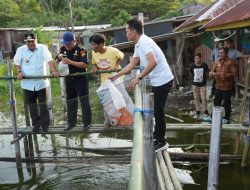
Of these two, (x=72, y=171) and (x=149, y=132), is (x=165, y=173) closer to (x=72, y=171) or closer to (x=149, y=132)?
(x=149, y=132)

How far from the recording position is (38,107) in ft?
20.0

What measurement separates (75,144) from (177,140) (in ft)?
9.97

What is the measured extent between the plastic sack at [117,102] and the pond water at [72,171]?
79 cm

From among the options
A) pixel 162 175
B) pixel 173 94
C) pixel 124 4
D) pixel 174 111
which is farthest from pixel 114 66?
pixel 124 4

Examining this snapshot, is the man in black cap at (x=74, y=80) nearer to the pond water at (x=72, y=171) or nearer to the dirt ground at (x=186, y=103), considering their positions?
the pond water at (x=72, y=171)

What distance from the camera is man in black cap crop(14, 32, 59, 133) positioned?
19.9 feet

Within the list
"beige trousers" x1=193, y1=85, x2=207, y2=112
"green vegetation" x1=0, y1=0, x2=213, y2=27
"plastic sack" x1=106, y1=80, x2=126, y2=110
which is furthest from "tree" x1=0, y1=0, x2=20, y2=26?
"plastic sack" x1=106, y1=80, x2=126, y2=110

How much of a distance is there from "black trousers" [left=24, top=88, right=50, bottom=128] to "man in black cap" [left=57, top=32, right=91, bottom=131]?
0.37 meters

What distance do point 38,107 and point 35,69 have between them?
0.61 m

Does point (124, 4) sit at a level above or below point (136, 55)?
above

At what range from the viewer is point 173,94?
14.8 metres

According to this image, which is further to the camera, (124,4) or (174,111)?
(124,4)

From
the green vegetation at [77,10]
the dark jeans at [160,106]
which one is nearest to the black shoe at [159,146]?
the dark jeans at [160,106]

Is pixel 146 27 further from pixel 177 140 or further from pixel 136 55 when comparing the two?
pixel 136 55
